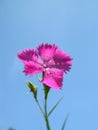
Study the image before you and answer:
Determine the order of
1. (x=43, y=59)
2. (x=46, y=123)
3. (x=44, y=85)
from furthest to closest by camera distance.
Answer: (x=43, y=59) → (x=44, y=85) → (x=46, y=123)

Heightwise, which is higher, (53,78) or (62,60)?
(62,60)

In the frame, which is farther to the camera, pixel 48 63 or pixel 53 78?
pixel 48 63

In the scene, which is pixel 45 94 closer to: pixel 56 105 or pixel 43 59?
pixel 56 105

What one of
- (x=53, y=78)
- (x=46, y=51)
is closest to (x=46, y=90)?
(x=53, y=78)

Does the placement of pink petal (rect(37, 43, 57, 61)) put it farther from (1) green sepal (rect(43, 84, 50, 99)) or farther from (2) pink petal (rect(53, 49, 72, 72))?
(1) green sepal (rect(43, 84, 50, 99))

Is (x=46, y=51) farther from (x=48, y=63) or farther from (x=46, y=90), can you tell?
(x=46, y=90)

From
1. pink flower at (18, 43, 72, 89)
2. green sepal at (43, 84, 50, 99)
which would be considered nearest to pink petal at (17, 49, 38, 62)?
pink flower at (18, 43, 72, 89)

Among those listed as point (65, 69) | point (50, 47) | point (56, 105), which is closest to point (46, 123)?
point (56, 105)
